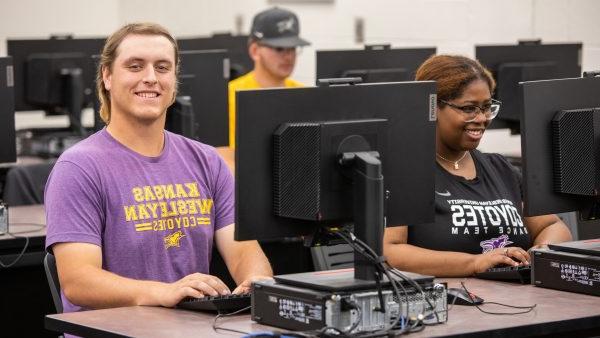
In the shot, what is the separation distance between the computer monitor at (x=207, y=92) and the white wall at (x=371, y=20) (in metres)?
1.87

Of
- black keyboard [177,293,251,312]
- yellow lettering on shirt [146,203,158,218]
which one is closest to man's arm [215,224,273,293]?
yellow lettering on shirt [146,203,158,218]

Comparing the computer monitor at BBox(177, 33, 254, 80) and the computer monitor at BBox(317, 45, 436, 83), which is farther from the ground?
the computer monitor at BBox(177, 33, 254, 80)

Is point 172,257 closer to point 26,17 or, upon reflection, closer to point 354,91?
point 354,91

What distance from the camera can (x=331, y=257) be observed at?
143 inches

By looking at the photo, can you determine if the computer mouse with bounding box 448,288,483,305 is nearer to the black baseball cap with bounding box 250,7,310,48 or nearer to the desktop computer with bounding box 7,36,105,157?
the black baseball cap with bounding box 250,7,310,48

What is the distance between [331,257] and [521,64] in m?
2.29

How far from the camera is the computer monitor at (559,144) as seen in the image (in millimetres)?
2959

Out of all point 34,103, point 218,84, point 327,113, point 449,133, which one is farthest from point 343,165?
point 34,103

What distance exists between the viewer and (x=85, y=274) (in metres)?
2.83

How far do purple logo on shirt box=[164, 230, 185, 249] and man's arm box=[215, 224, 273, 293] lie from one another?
16 centimetres

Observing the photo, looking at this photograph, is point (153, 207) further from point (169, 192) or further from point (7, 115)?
point (7, 115)

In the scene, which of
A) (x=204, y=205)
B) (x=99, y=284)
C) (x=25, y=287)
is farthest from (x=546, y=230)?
(x=25, y=287)

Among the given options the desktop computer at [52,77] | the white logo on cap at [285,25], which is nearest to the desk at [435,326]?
the white logo on cap at [285,25]

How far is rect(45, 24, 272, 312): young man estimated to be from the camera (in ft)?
9.35
